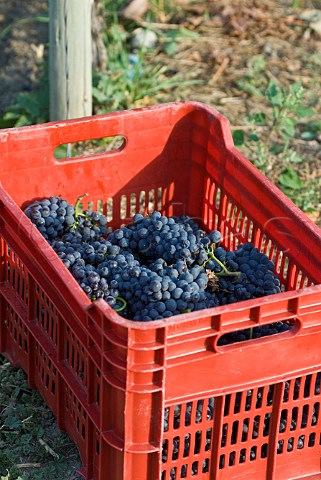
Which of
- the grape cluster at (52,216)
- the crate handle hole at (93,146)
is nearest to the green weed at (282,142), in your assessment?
the crate handle hole at (93,146)

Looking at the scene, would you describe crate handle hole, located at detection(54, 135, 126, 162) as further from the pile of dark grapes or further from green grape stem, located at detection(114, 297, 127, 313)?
green grape stem, located at detection(114, 297, 127, 313)

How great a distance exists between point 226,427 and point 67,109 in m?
2.00

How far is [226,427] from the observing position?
289 cm

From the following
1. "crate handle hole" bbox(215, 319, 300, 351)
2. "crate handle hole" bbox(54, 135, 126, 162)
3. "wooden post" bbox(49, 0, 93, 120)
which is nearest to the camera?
"crate handle hole" bbox(215, 319, 300, 351)

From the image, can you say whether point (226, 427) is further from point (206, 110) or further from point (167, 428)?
point (206, 110)

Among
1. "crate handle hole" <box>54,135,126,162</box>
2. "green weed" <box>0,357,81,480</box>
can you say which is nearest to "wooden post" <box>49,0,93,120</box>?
"crate handle hole" <box>54,135,126,162</box>

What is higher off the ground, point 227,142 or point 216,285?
point 227,142

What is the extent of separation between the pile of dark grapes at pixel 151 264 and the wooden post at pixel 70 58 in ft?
3.35

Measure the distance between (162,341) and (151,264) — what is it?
0.65 meters

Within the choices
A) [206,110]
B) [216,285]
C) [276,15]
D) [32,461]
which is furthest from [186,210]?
[276,15]

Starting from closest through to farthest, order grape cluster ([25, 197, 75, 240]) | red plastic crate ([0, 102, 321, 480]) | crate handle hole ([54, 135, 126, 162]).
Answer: red plastic crate ([0, 102, 321, 480]), grape cluster ([25, 197, 75, 240]), crate handle hole ([54, 135, 126, 162])

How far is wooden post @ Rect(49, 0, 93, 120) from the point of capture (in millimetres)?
4254

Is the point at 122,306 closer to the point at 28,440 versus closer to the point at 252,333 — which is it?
the point at 252,333

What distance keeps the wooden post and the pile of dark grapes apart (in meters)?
1.02
